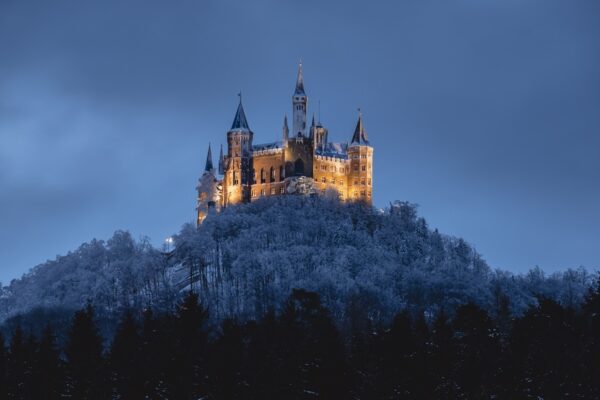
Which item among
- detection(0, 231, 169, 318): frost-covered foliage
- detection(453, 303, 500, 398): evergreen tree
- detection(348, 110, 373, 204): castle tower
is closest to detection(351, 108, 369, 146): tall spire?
detection(348, 110, 373, 204): castle tower

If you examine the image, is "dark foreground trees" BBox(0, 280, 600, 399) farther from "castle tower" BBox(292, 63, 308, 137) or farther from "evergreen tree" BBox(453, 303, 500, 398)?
"castle tower" BBox(292, 63, 308, 137)

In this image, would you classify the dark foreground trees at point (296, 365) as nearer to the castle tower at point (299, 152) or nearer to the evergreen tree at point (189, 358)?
the evergreen tree at point (189, 358)

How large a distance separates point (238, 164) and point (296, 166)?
1031 centimetres

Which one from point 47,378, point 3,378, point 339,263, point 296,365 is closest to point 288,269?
point 339,263

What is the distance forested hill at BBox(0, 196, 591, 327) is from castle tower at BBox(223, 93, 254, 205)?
395cm

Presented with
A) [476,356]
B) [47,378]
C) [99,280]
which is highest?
[99,280]

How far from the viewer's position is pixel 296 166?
619 feet

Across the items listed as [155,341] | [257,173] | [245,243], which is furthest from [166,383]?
[257,173]

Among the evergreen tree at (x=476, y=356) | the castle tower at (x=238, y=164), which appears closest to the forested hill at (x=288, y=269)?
the castle tower at (x=238, y=164)

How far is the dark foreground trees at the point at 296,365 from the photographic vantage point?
6228cm

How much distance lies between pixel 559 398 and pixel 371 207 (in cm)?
12864

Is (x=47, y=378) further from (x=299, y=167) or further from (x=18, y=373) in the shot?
(x=299, y=167)

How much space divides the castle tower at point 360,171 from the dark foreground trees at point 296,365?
12069 centimetres

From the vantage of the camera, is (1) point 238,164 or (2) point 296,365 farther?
(1) point 238,164
